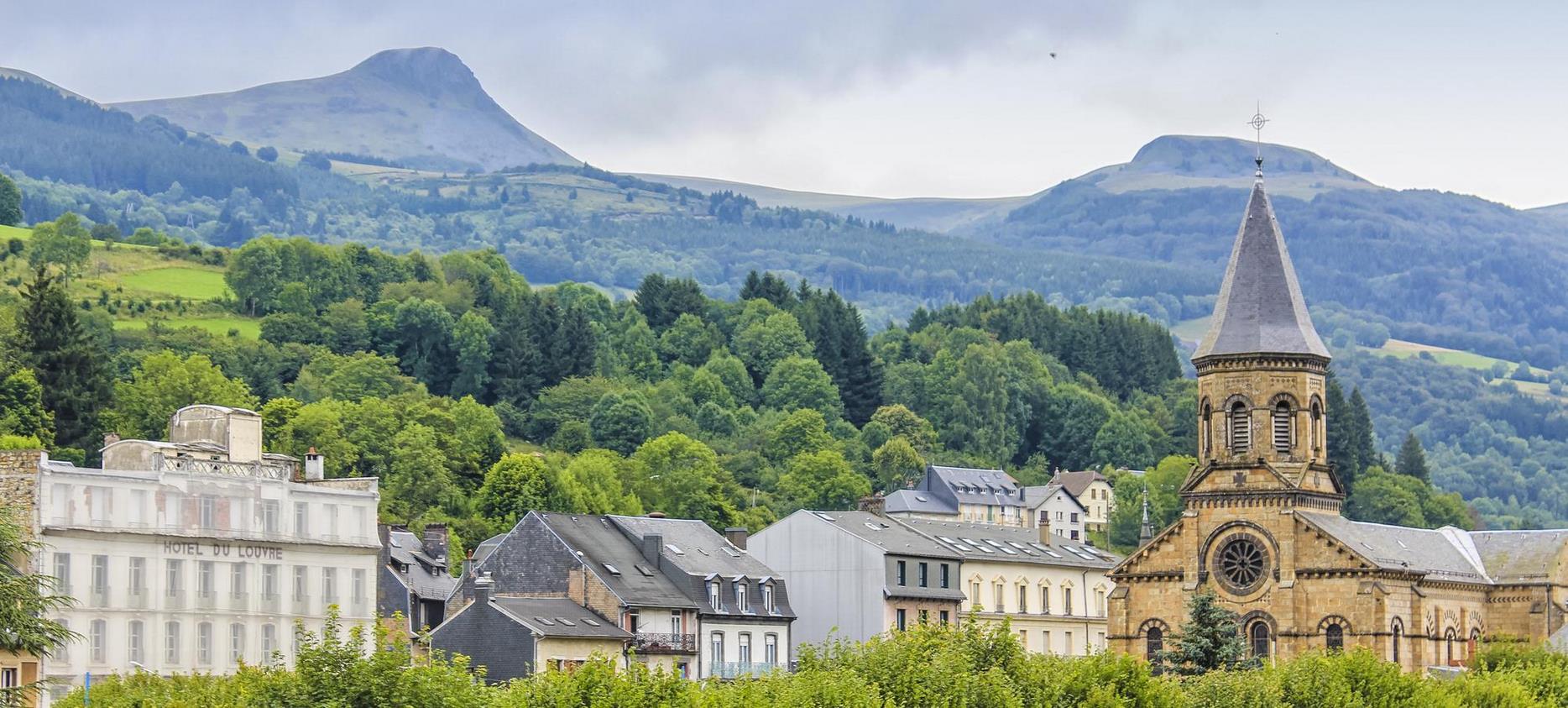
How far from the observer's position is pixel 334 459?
459 feet

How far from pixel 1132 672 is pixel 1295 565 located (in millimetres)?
33244

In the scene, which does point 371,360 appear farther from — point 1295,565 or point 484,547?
point 1295,565

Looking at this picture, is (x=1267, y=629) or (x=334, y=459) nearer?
(x=1267, y=629)

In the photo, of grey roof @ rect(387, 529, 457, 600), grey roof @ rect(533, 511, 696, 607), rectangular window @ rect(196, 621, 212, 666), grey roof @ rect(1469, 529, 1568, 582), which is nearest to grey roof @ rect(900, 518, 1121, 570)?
grey roof @ rect(1469, 529, 1568, 582)

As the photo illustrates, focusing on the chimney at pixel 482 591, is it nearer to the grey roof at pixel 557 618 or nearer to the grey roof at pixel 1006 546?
the grey roof at pixel 557 618

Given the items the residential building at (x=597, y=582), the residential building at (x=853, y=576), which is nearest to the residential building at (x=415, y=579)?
the residential building at (x=597, y=582)

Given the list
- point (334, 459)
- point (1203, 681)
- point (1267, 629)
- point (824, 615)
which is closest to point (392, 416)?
point (334, 459)

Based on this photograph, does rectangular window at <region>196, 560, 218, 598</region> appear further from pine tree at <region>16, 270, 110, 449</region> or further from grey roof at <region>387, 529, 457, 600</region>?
pine tree at <region>16, 270, 110, 449</region>

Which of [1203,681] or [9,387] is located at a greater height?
[9,387]

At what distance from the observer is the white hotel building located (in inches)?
3031

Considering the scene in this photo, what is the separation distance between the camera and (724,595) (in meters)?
98.2

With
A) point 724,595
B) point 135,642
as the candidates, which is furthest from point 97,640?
point 724,595

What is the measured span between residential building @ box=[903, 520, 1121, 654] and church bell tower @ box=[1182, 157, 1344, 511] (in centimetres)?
1243

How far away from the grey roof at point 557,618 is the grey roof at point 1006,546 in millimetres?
24676
